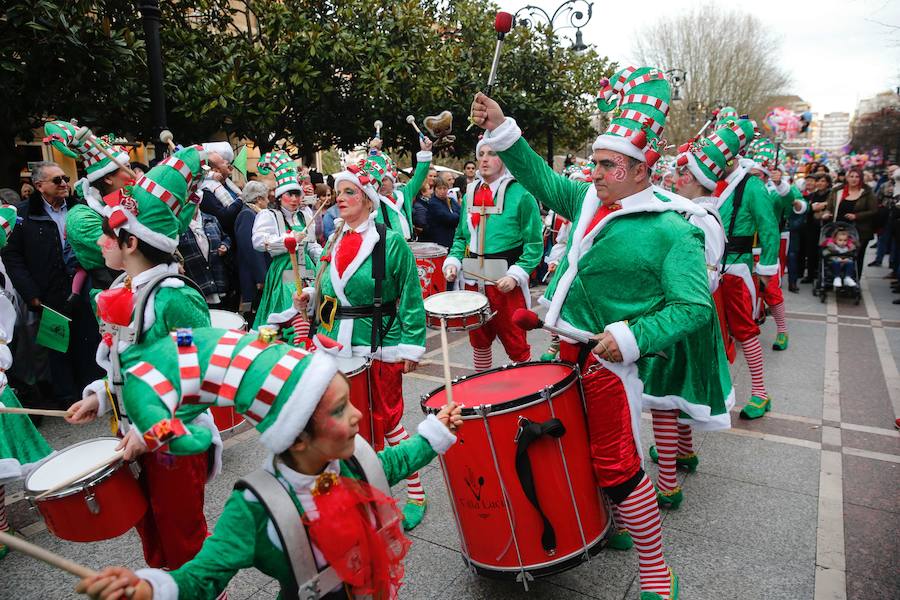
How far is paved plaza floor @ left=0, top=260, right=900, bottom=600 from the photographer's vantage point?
2.85m

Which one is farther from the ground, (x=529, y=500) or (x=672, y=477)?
(x=529, y=500)

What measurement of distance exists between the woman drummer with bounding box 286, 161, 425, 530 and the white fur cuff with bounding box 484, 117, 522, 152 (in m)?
0.92

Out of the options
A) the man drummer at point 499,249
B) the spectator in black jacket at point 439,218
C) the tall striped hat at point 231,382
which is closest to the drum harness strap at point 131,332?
the tall striped hat at point 231,382

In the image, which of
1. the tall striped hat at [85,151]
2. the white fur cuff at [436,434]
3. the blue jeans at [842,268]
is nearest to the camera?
the white fur cuff at [436,434]

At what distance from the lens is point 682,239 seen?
252 centimetres

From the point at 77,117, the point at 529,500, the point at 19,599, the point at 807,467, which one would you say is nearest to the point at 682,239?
the point at 529,500

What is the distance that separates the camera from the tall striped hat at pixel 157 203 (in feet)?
7.82

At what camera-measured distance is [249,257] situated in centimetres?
703

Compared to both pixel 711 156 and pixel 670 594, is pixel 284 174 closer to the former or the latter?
pixel 711 156

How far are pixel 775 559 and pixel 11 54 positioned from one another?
8414mm

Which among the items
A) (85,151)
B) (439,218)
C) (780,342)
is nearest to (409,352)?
(85,151)

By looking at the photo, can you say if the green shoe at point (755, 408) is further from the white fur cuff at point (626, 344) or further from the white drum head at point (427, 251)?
the white drum head at point (427, 251)

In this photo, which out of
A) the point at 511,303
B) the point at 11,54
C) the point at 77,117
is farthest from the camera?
the point at 77,117

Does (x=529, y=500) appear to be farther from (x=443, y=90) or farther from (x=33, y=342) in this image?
(x=443, y=90)
